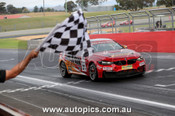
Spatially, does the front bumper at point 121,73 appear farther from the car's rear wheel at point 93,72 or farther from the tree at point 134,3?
the tree at point 134,3

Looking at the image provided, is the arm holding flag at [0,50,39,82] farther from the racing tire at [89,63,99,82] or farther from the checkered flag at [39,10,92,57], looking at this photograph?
the racing tire at [89,63,99,82]

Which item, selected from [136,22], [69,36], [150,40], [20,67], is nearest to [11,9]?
[136,22]

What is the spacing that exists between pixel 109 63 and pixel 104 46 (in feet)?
4.81

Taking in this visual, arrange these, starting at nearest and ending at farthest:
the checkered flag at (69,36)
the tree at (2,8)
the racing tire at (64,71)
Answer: the checkered flag at (69,36)
the racing tire at (64,71)
the tree at (2,8)

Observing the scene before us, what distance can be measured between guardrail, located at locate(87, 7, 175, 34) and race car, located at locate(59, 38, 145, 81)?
7.39 m

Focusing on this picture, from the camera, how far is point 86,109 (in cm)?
779

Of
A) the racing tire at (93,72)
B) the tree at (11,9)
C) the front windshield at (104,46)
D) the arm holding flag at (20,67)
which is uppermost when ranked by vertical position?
the tree at (11,9)

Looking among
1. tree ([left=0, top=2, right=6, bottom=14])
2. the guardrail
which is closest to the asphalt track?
the guardrail

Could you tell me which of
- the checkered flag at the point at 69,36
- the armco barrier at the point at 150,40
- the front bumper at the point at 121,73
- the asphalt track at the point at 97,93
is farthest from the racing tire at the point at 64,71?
the checkered flag at the point at 69,36

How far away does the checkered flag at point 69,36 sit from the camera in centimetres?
415

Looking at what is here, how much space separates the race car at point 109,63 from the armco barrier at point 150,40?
654cm

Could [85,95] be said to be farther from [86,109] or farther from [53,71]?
[53,71]

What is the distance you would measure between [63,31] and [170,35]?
47.7 feet

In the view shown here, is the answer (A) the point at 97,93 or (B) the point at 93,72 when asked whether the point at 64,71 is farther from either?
(A) the point at 97,93
